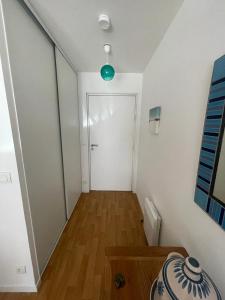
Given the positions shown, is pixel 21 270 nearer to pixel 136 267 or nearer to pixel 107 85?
pixel 136 267

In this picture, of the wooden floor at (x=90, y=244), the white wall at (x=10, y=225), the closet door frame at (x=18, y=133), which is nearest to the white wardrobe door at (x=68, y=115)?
the wooden floor at (x=90, y=244)

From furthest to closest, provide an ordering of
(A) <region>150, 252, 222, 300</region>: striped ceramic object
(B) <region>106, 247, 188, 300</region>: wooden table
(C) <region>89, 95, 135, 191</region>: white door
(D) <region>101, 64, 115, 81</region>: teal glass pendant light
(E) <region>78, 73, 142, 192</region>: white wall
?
(C) <region>89, 95, 135, 191</region>: white door, (E) <region>78, 73, 142, 192</region>: white wall, (D) <region>101, 64, 115, 81</region>: teal glass pendant light, (B) <region>106, 247, 188, 300</region>: wooden table, (A) <region>150, 252, 222, 300</region>: striped ceramic object

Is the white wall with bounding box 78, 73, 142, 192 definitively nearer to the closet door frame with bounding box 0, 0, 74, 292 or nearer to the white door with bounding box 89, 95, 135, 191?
the white door with bounding box 89, 95, 135, 191

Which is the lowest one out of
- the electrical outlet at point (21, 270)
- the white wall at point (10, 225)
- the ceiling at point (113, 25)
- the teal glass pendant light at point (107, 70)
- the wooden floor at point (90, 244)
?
the wooden floor at point (90, 244)

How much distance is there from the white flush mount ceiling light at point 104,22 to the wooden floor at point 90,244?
1756 mm


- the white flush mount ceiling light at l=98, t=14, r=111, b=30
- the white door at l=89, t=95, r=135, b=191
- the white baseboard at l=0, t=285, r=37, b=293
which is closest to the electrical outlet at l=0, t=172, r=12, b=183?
the white baseboard at l=0, t=285, r=37, b=293

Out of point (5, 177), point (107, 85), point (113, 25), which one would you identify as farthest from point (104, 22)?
point (5, 177)

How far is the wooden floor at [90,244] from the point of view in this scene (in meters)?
1.17

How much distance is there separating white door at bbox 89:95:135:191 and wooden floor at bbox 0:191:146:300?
313mm

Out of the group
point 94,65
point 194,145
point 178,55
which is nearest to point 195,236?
point 194,145

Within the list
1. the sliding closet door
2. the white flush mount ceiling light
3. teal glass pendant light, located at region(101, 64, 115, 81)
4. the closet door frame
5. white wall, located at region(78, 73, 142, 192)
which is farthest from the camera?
white wall, located at region(78, 73, 142, 192)

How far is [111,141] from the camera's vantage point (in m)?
2.66

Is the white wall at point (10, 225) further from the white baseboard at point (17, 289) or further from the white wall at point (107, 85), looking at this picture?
the white wall at point (107, 85)

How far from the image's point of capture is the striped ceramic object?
434 millimetres
